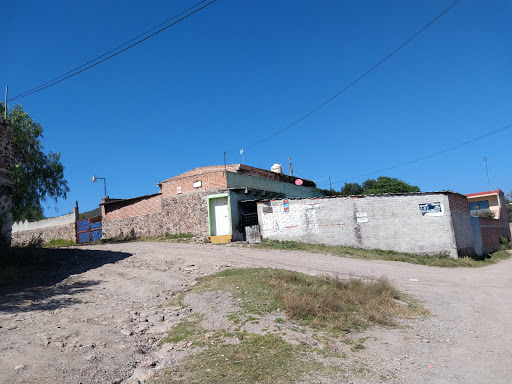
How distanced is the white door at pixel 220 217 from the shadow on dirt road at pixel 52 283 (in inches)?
328

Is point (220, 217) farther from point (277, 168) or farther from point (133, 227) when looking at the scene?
point (277, 168)

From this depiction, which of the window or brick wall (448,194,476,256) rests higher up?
the window

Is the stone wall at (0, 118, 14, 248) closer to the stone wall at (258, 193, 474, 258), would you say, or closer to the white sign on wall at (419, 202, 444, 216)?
the stone wall at (258, 193, 474, 258)

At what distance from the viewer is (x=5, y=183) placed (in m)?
13.0

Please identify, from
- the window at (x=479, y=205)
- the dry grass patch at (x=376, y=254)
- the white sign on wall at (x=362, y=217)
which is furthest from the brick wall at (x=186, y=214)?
the window at (x=479, y=205)

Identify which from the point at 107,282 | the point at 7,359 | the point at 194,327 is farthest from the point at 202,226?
the point at 7,359

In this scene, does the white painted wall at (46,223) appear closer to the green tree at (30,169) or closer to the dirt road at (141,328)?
the green tree at (30,169)

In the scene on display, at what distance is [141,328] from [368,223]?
54.2ft

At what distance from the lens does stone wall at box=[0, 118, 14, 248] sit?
1283cm

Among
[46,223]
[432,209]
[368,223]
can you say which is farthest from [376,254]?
[46,223]

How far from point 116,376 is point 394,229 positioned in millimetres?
18345

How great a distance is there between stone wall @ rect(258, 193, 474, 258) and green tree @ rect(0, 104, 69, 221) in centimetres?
1404

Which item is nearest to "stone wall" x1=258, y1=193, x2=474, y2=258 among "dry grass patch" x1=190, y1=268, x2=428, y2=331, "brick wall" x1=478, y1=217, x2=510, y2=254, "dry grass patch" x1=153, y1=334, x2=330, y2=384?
"brick wall" x1=478, y1=217, x2=510, y2=254

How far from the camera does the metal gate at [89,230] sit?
3109 cm
